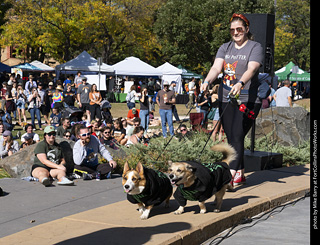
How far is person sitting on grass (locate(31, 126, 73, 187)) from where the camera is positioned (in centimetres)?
812

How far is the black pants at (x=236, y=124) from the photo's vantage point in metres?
7.36

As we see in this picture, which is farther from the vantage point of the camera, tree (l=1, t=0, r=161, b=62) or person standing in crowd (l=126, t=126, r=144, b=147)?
tree (l=1, t=0, r=161, b=62)

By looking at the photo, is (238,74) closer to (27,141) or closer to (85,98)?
(27,141)

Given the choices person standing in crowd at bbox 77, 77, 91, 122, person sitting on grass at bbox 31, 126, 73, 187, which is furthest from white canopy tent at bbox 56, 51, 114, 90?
person sitting on grass at bbox 31, 126, 73, 187

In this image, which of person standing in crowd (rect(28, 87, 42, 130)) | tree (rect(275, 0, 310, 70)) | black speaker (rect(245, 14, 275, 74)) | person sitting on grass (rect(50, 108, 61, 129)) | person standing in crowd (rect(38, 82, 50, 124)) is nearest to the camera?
black speaker (rect(245, 14, 275, 74))

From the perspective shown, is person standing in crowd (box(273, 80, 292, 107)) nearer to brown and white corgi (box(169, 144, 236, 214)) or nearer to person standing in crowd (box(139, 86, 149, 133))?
person standing in crowd (box(139, 86, 149, 133))

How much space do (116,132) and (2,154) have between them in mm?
3270

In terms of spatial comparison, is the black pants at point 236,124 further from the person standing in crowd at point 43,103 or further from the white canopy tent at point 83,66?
the white canopy tent at point 83,66

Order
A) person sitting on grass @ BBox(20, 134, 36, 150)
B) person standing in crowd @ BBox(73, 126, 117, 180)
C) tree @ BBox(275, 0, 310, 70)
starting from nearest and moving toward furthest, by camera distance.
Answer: person standing in crowd @ BBox(73, 126, 117, 180), person sitting on grass @ BBox(20, 134, 36, 150), tree @ BBox(275, 0, 310, 70)

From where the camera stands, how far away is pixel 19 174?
881 cm

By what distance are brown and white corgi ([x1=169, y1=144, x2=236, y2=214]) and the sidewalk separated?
220 mm

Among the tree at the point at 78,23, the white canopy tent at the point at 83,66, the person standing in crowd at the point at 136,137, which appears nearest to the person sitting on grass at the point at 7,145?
the person standing in crowd at the point at 136,137

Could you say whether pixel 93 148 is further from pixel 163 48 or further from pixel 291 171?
pixel 163 48

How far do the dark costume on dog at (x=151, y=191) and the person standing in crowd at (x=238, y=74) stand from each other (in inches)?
65.5
